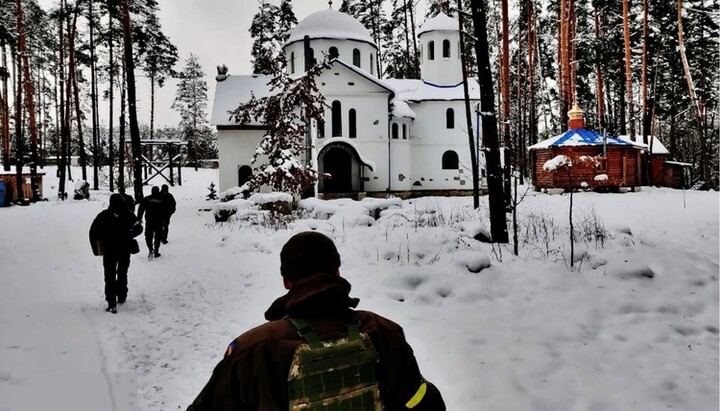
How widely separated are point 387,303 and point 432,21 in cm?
2905

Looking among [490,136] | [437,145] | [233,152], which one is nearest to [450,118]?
[437,145]

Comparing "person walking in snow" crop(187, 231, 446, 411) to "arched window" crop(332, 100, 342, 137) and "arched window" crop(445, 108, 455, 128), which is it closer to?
"arched window" crop(332, 100, 342, 137)

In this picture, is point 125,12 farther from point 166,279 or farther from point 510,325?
point 510,325

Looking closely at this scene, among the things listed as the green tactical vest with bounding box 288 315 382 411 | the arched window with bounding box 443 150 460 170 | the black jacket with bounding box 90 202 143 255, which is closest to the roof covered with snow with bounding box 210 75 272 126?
the arched window with bounding box 443 150 460 170

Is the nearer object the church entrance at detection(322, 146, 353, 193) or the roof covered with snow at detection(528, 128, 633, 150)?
the roof covered with snow at detection(528, 128, 633, 150)

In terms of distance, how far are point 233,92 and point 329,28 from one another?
7.27m

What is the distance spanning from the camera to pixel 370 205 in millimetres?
14500

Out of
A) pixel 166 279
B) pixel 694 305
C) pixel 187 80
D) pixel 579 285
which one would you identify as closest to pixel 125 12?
pixel 166 279

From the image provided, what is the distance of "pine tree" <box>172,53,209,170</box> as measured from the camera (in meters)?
56.8

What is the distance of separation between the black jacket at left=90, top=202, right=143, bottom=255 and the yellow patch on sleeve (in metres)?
6.43

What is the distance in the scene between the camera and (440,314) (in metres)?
6.72

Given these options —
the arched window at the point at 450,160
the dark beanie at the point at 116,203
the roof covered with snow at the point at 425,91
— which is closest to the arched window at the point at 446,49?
the roof covered with snow at the point at 425,91

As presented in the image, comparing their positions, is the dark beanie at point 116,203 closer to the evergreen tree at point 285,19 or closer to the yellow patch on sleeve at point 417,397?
the yellow patch on sleeve at point 417,397

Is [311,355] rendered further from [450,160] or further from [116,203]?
[450,160]
